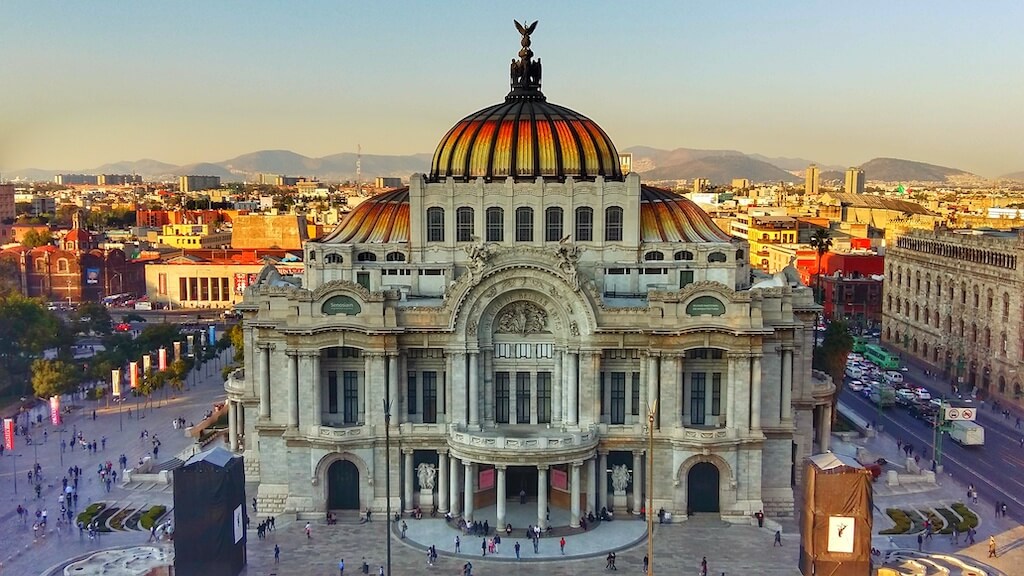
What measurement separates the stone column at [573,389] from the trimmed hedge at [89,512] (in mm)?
32511

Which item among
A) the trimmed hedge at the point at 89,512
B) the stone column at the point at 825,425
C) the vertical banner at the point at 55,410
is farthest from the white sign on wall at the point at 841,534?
the vertical banner at the point at 55,410

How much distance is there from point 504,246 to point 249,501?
25632 millimetres

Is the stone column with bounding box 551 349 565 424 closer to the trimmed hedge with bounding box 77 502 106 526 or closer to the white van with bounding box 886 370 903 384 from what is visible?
the trimmed hedge with bounding box 77 502 106 526

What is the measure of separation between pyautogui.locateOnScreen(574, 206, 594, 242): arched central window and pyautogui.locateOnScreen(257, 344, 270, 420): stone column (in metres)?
23.1

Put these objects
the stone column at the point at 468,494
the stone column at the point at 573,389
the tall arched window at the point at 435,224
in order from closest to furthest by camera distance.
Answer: the stone column at the point at 468,494 < the stone column at the point at 573,389 < the tall arched window at the point at 435,224

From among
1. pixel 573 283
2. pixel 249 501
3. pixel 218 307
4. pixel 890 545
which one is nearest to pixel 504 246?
pixel 573 283

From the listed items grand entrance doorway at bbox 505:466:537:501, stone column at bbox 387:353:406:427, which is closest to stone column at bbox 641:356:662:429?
grand entrance doorway at bbox 505:466:537:501

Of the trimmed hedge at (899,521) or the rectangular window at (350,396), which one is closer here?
the trimmed hedge at (899,521)

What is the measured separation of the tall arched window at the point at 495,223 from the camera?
70625mm

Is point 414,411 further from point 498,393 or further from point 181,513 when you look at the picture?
point 181,513

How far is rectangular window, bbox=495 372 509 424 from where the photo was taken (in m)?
67.2

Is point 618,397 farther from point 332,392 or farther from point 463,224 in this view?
point 332,392

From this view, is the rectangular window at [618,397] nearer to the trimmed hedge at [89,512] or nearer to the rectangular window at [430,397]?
the rectangular window at [430,397]

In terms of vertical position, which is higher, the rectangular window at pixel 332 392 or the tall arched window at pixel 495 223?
the tall arched window at pixel 495 223
